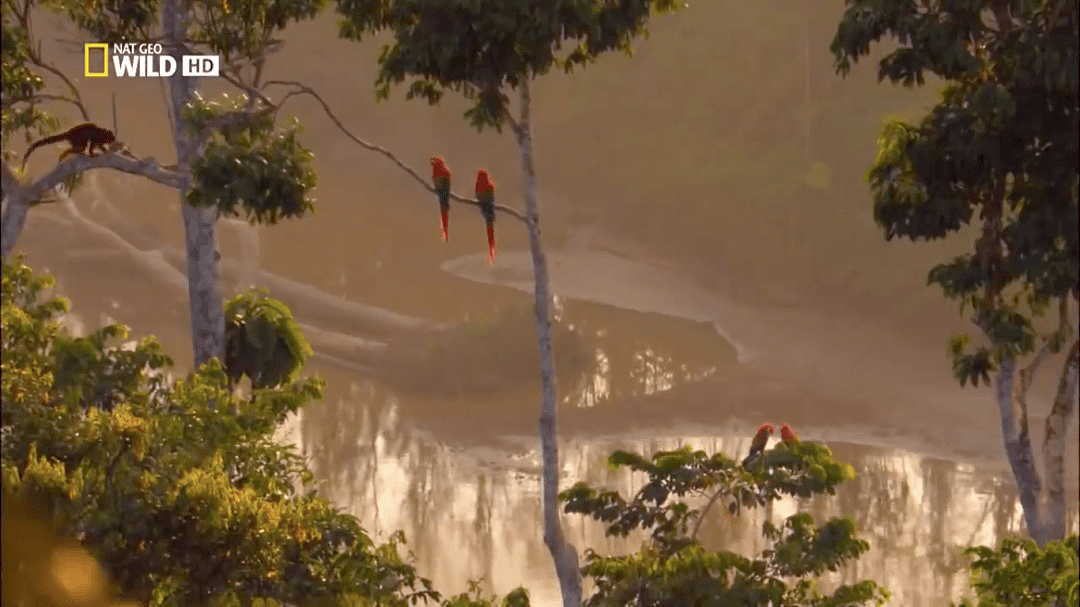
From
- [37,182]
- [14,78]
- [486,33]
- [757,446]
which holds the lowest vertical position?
[757,446]

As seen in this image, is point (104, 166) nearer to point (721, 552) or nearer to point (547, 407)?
point (547, 407)

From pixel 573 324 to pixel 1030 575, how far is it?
28.2m

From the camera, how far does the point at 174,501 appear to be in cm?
770

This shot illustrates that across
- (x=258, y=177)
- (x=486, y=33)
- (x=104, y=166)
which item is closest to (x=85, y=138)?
(x=104, y=166)

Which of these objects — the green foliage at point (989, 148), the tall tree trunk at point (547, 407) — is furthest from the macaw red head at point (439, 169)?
the green foliage at point (989, 148)

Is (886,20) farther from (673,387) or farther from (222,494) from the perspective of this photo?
(673,387)

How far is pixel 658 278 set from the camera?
40688mm

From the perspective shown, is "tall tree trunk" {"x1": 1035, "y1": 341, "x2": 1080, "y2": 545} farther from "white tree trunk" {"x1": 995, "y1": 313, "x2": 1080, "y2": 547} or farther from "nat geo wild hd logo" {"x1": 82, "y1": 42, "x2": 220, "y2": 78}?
"nat geo wild hd logo" {"x1": 82, "y1": 42, "x2": 220, "y2": 78}

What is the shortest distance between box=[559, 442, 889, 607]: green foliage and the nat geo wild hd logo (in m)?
5.31

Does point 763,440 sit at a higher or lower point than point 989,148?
lower

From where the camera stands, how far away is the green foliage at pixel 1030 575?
331 inches

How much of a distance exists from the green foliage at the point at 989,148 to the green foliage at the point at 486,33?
226cm

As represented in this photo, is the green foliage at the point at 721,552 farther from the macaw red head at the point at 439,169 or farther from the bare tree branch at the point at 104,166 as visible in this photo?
the bare tree branch at the point at 104,166

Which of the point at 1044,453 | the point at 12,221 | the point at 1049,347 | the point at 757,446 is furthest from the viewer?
the point at 757,446
